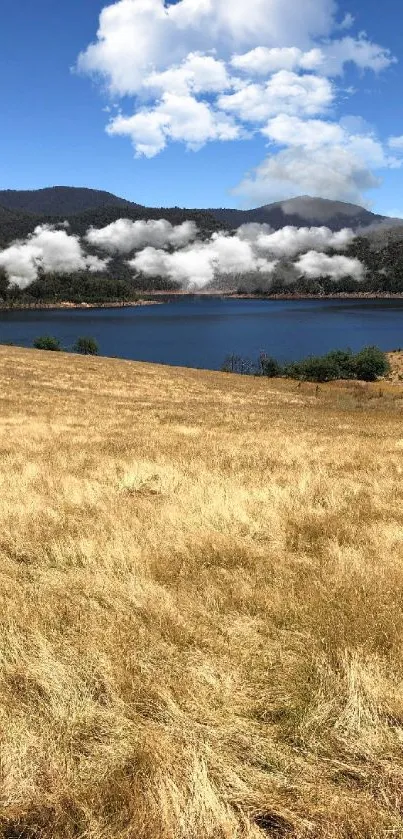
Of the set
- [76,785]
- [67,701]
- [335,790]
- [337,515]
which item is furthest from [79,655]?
[337,515]

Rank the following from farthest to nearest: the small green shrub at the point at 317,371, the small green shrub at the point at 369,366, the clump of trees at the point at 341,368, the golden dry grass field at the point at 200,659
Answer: the small green shrub at the point at 369,366, the clump of trees at the point at 341,368, the small green shrub at the point at 317,371, the golden dry grass field at the point at 200,659

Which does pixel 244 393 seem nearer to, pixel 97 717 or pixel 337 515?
pixel 337 515

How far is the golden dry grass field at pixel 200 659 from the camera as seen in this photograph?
302cm

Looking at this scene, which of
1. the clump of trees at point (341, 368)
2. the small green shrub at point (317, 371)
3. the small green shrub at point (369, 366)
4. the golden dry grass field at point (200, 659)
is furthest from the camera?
the small green shrub at point (369, 366)

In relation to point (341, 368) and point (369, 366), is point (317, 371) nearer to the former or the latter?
point (341, 368)

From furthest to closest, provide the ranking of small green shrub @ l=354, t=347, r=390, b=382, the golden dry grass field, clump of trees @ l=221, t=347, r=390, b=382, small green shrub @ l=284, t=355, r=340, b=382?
1. small green shrub @ l=354, t=347, r=390, b=382
2. clump of trees @ l=221, t=347, r=390, b=382
3. small green shrub @ l=284, t=355, r=340, b=382
4. the golden dry grass field

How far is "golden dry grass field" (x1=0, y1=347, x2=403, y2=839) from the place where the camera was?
9.91ft

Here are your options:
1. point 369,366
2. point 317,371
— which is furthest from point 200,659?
point 369,366

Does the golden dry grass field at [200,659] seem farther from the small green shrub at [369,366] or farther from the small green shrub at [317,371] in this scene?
the small green shrub at [369,366]

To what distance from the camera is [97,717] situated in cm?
376

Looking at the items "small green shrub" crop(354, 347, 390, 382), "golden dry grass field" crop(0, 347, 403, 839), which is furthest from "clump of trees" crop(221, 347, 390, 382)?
"golden dry grass field" crop(0, 347, 403, 839)

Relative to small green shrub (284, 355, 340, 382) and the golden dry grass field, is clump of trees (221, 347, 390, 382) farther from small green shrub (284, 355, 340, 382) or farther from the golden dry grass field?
the golden dry grass field

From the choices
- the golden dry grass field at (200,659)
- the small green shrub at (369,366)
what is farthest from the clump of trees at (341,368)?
the golden dry grass field at (200,659)

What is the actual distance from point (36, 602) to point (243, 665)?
2430 millimetres
